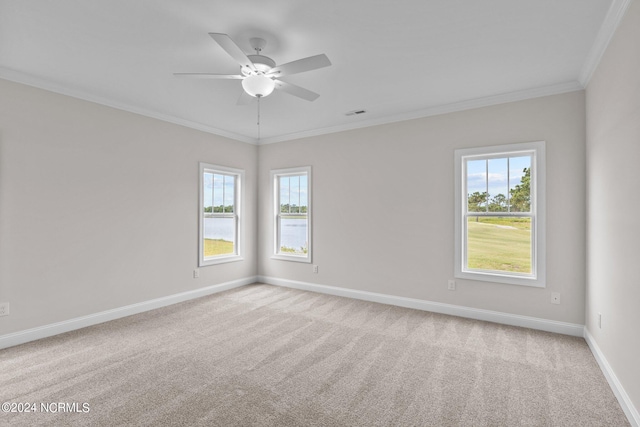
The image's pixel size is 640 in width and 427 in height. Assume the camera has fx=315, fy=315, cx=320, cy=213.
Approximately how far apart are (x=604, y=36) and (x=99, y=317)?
5.58m

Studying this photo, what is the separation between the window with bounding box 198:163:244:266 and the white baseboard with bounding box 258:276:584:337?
1.19 metres

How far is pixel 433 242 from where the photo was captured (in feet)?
13.6

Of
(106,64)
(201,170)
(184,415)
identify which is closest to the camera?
(184,415)

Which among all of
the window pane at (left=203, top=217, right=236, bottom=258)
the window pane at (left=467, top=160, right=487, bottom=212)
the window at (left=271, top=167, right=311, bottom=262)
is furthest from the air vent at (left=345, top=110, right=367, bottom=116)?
the window pane at (left=203, top=217, right=236, bottom=258)

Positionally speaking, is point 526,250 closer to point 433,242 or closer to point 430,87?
point 433,242

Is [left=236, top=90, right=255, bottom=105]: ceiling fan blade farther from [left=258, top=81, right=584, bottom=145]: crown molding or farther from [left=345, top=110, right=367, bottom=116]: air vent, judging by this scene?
[left=258, top=81, right=584, bottom=145]: crown molding

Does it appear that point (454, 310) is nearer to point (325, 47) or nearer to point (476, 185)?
point (476, 185)

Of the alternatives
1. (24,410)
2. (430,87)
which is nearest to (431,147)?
(430,87)

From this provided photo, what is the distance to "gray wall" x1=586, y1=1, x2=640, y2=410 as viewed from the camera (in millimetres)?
1975

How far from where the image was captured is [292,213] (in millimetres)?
5656

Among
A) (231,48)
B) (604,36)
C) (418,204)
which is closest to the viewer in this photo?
(231,48)

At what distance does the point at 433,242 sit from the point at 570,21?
2602mm

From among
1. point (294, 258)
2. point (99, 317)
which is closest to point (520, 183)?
point (294, 258)

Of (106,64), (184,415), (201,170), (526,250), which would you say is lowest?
(184,415)
